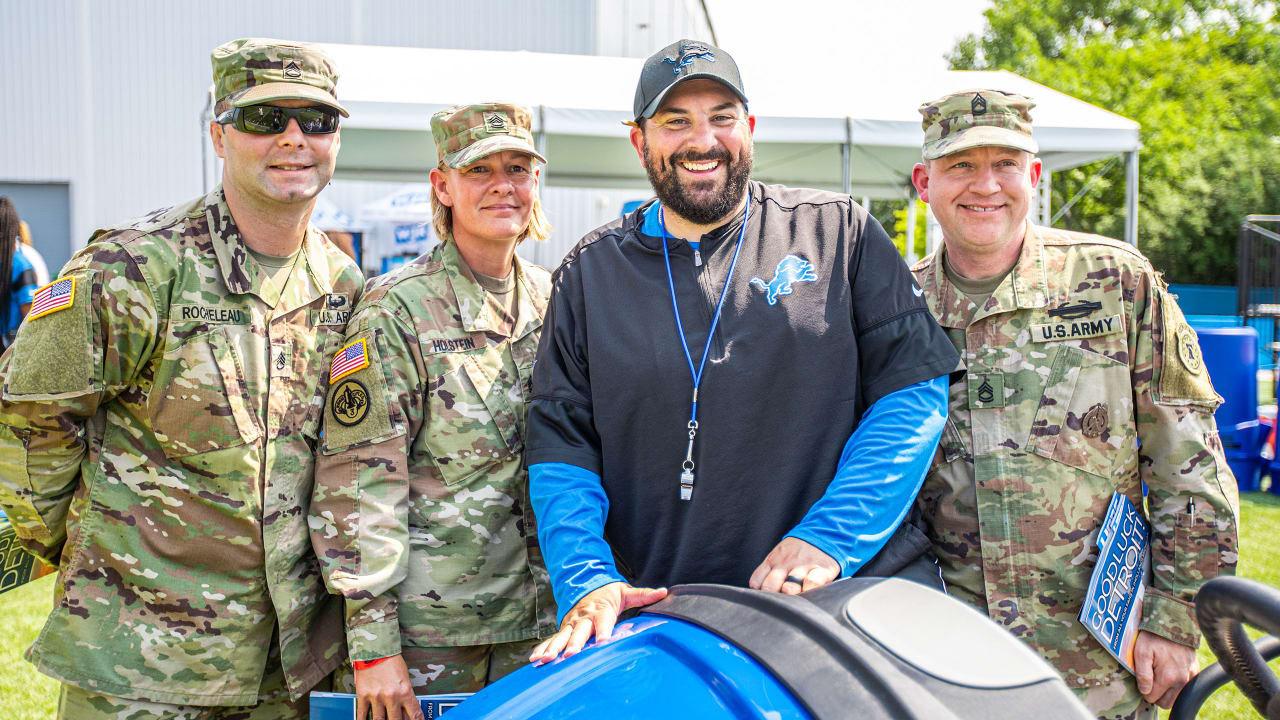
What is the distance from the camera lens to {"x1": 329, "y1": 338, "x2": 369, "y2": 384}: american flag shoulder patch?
2.27m

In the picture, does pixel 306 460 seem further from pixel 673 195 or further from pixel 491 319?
pixel 673 195

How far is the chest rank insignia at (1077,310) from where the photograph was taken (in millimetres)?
2217

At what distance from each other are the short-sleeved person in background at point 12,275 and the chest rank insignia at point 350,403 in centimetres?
498

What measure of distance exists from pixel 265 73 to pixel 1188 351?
246cm

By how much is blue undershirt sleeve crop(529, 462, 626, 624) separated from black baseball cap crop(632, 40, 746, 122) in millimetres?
905

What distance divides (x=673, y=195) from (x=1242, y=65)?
37949 millimetres

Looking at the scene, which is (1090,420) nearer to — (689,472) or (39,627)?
(689,472)

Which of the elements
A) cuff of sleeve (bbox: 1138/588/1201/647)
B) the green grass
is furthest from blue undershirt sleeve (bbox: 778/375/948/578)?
the green grass

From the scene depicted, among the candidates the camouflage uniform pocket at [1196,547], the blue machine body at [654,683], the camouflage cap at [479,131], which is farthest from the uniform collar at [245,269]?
the camouflage uniform pocket at [1196,547]

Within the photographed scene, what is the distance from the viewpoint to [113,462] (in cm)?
214

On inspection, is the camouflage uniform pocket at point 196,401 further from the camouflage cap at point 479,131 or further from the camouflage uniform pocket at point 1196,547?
the camouflage uniform pocket at point 1196,547

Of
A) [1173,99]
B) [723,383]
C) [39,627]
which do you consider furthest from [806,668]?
[1173,99]

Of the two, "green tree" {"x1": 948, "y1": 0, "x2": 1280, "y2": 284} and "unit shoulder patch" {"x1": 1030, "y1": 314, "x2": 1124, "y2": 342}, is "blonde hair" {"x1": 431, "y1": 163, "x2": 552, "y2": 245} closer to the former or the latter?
"unit shoulder patch" {"x1": 1030, "y1": 314, "x2": 1124, "y2": 342}

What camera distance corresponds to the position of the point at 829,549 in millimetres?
1748
